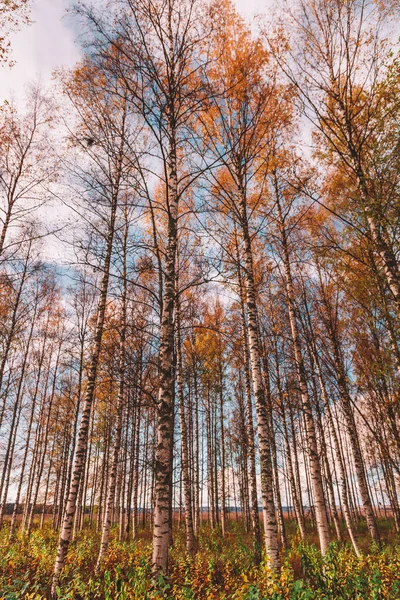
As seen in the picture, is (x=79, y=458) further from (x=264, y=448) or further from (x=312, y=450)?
(x=312, y=450)

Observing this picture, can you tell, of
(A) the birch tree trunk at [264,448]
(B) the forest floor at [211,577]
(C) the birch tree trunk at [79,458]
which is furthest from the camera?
(C) the birch tree trunk at [79,458]

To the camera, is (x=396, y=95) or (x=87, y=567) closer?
(x=396, y=95)

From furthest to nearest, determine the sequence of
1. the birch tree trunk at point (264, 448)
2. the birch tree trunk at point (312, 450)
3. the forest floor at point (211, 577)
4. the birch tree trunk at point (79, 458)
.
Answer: the birch tree trunk at point (312, 450) → the birch tree trunk at point (79, 458) → the birch tree trunk at point (264, 448) → the forest floor at point (211, 577)

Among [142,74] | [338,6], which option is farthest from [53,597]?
[338,6]

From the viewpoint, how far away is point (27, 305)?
12727mm

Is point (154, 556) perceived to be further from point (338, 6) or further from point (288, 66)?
point (338, 6)

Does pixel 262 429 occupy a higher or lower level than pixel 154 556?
higher

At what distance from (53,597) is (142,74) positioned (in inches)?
350

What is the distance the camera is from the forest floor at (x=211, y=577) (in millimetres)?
3463

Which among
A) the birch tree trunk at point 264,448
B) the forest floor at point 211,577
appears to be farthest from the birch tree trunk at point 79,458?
the birch tree trunk at point 264,448

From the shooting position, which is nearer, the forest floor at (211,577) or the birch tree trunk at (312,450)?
the forest floor at (211,577)

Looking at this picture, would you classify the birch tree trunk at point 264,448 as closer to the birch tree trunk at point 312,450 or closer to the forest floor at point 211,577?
the forest floor at point 211,577

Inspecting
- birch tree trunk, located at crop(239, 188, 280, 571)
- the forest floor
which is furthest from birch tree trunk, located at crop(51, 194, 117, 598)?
birch tree trunk, located at crop(239, 188, 280, 571)

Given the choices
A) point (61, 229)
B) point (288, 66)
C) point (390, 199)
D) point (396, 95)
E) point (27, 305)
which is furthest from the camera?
point (27, 305)
